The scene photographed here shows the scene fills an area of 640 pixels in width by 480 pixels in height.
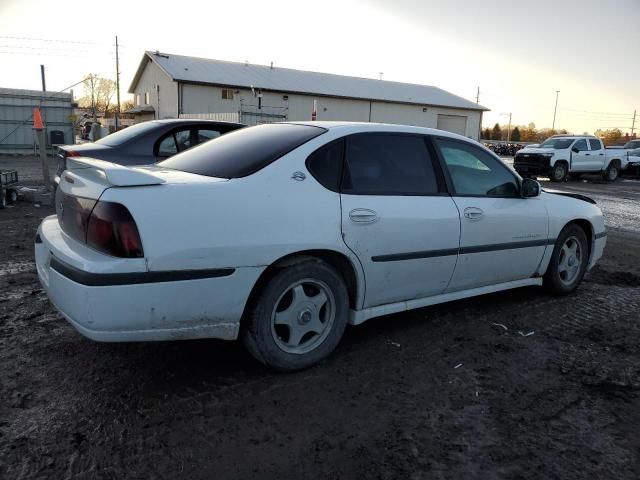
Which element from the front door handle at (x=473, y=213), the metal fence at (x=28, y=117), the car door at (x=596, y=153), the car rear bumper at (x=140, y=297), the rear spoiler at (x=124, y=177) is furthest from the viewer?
the metal fence at (x=28, y=117)

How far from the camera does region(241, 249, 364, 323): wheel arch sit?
10.1 feet

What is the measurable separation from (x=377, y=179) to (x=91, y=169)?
5.87 ft

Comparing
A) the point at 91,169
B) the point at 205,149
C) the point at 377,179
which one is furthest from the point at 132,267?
the point at 377,179

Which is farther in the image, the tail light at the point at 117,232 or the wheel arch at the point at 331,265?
the wheel arch at the point at 331,265

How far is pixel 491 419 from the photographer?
2836 millimetres

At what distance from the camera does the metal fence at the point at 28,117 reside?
79.3 ft

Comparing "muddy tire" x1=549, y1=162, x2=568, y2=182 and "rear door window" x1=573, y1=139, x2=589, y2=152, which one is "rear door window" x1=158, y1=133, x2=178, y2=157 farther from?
"rear door window" x1=573, y1=139, x2=589, y2=152

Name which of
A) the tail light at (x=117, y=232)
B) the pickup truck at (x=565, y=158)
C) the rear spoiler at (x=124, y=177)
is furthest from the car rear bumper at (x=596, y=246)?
the pickup truck at (x=565, y=158)

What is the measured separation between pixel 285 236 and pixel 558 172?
20.3 m

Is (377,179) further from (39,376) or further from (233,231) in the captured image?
(39,376)

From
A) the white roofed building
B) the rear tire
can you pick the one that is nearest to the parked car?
the rear tire

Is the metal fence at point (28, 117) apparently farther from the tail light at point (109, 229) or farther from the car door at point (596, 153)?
the tail light at point (109, 229)

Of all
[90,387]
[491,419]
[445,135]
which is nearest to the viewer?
[491,419]

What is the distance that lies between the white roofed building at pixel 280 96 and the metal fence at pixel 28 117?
8.90m
